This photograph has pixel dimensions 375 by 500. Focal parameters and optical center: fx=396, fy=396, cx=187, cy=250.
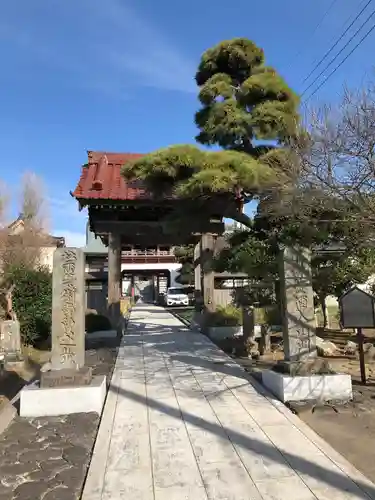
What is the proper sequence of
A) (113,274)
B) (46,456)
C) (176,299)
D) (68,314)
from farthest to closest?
(176,299) < (113,274) < (68,314) < (46,456)

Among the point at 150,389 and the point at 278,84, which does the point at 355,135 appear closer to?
the point at 278,84

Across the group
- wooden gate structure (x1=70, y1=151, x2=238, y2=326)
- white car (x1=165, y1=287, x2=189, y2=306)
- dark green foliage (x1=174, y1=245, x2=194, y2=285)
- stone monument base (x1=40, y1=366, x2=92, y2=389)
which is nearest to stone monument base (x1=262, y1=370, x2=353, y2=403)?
stone monument base (x1=40, y1=366, x2=92, y2=389)

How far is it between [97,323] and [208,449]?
937 cm

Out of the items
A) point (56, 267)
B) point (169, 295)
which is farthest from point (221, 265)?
point (169, 295)

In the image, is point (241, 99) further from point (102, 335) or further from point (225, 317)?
point (102, 335)

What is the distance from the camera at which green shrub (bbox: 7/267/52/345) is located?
12031 mm

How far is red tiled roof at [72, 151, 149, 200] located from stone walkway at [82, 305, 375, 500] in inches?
222

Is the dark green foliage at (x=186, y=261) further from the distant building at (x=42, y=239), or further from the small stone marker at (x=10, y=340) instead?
the small stone marker at (x=10, y=340)

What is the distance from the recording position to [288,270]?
6109mm

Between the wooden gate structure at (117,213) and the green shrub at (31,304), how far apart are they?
2005 millimetres

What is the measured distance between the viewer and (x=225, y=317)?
12.2 m

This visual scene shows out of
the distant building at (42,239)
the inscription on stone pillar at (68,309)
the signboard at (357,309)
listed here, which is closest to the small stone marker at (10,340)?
the inscription on stone pillar at (68,309)

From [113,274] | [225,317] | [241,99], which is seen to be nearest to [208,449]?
[241,99]

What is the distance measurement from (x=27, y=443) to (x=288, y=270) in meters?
4.16
